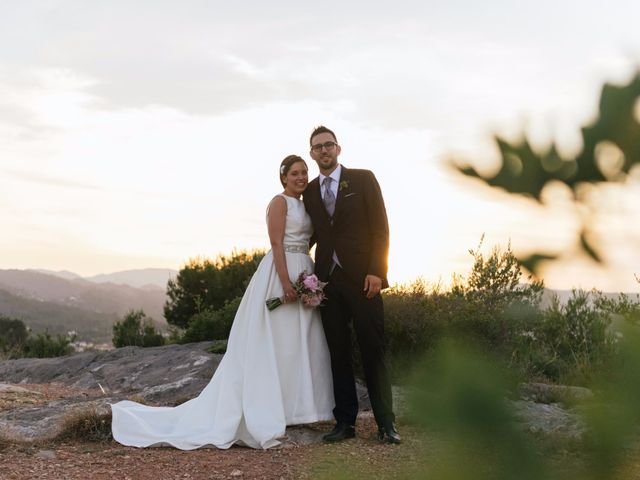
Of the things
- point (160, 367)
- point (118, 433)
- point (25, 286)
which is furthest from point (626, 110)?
point (25, 286)

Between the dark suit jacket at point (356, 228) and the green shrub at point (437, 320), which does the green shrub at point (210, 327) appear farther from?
the dark suit jacket at point (356, 228)

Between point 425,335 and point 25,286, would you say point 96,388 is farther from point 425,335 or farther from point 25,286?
point 25,286

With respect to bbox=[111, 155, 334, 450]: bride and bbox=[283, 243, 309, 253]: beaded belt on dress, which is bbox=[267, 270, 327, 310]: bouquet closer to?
bbox=[111, 155, 334, 450]: bride

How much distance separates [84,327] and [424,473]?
119 feet

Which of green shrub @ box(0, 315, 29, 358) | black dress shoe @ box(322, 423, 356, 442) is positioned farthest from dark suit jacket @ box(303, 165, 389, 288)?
green shrub @ box(0, 315, 29, 358)

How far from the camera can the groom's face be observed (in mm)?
5518

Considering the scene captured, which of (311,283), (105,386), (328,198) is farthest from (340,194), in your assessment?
(105,386)

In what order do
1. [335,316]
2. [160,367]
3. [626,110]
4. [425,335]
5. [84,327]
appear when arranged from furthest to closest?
[84,327] < [160,367] < [425,335] < [335,316] < [626,110]

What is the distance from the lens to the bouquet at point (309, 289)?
5586 mm

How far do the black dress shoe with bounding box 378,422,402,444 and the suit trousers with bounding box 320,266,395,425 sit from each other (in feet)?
0.14

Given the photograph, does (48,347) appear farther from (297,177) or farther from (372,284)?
(372,284)

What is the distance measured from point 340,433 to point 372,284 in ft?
4.08

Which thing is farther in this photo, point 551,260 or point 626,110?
point 551,260

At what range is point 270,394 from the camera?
231 inches
